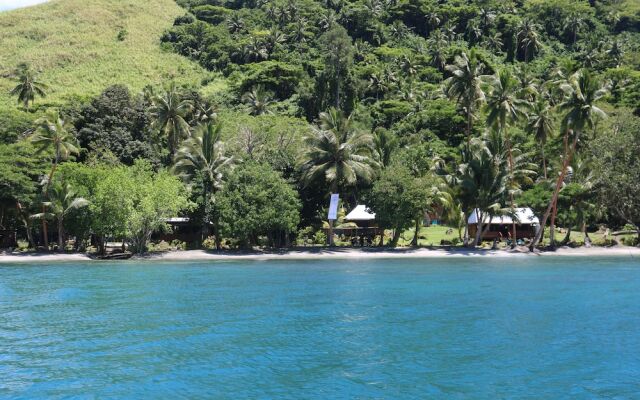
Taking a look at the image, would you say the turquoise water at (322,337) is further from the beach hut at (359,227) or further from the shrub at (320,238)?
the shrub at (320,238)

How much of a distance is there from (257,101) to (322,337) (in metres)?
65.3

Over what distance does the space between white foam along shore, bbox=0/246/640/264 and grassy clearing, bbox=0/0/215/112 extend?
38283 millimetres

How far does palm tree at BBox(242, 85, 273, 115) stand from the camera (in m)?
79.9

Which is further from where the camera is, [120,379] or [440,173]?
[440,173]

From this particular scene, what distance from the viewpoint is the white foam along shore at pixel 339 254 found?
1832 inches

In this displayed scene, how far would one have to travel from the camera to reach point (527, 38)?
11138cm

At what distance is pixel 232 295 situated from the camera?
1072 inches

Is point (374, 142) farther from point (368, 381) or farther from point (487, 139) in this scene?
point (368, 381)

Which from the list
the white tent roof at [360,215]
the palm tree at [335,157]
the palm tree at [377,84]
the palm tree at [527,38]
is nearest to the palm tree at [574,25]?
the palm tree at [527,38]

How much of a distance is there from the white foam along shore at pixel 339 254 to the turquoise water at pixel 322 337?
510 inches

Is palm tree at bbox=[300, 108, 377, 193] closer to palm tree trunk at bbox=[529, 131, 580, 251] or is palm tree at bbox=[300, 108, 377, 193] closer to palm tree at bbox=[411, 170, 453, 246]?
palm tree at bbox=[411, 170, 453, 246]

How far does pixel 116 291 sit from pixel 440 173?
111ft

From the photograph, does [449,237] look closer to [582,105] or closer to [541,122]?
[541,122]

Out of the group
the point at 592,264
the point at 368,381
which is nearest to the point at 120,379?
the point at 368,381
